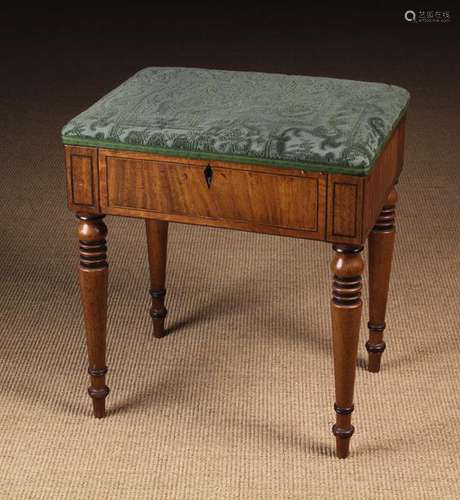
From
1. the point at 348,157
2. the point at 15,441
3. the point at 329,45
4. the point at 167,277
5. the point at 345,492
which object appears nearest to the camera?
the point at 348,157

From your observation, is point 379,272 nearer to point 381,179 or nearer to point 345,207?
point 381,179

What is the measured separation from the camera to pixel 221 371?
6.48ft

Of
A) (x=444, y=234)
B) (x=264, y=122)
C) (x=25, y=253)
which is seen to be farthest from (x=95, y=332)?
(x=444, y=234)

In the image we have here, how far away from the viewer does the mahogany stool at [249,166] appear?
1555 millimetres

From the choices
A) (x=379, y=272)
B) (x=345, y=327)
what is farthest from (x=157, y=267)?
(x=345, y=327)

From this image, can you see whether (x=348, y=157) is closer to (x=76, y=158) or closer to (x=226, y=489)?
(x=76, y=158)

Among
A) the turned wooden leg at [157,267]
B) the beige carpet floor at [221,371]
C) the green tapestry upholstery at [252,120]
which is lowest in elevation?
the beige carpet floor at [221,371]

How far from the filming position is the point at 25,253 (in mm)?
2426

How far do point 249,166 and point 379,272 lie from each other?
40 centimetres

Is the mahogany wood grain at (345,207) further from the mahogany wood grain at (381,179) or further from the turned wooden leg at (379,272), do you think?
the turned wooden leg at (379,272)

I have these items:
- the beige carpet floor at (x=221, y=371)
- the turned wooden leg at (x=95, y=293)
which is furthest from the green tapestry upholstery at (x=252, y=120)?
the beige carpet floor at (x=221, y=371)

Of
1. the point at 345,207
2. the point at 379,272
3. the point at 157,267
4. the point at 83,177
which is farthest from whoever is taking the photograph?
the point at 157,267

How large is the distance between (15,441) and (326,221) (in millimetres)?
599

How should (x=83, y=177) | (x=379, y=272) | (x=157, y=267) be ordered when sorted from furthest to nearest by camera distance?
(x=157, y=267), (x=379, y=272), (x=83, y=177)
